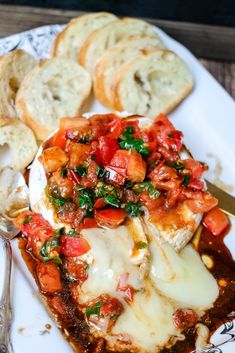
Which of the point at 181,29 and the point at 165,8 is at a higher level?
the point at 165,8

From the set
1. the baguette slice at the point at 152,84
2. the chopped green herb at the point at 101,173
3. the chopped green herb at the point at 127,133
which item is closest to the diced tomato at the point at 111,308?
the chopped green herb at the point at 101,173

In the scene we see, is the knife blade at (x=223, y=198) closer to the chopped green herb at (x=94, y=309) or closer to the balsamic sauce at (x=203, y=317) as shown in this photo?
the balsamic sauce at (x=203, y=317)

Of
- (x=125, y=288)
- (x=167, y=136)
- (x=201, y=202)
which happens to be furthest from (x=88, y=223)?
(x=167, y=136)

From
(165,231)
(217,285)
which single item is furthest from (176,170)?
(217,285)

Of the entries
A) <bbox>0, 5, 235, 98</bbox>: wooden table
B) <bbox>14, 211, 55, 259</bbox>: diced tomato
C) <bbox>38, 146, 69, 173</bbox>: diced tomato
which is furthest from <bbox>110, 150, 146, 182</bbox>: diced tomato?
<bbox>0, 5, 235, 98</bbox>: wooden table

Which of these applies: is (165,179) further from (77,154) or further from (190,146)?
(190,146)
